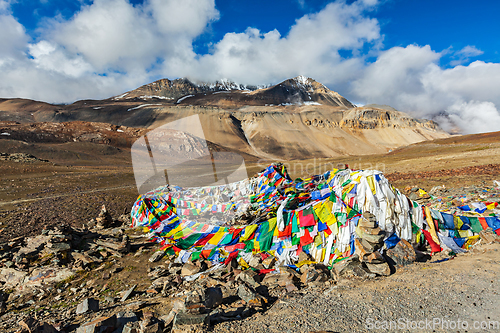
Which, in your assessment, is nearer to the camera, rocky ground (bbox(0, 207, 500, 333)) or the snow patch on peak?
rocky ground (bbox(0, 207, 500, 333))

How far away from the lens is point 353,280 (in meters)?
4.22

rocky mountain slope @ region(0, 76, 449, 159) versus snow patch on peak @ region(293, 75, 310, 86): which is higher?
snow patch on peak @ region(293, 75, 310, 86)

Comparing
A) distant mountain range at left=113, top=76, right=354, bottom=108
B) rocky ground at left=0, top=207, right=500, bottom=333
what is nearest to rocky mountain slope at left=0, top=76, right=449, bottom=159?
distant mountain range at left=113, top=76, right=354, bottom=108

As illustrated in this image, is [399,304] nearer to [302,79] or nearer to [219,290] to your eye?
[219,290]

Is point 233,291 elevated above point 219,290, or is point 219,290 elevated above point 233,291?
point 219,290

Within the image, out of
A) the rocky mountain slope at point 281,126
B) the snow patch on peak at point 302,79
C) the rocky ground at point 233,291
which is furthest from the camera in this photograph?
the snow patch on peak at point 302,79

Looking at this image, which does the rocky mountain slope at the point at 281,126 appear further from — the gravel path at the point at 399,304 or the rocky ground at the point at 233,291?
the gravel path at the point at 399,304

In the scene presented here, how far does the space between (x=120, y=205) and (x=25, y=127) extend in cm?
6285

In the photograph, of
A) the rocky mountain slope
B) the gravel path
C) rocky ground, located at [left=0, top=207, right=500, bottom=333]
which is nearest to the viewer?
the gravel path

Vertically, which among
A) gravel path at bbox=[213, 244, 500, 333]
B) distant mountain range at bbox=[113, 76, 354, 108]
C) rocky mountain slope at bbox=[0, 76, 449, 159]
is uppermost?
distant mountain range at bbox=[113, 76, 354, 108]

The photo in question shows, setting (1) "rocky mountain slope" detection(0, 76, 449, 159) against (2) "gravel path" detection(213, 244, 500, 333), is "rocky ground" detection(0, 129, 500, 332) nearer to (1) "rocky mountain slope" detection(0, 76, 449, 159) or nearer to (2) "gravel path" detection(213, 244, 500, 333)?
(2) "gravel path" detection(213, 244, 500, 333)

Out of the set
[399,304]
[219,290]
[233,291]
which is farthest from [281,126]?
[399,304]

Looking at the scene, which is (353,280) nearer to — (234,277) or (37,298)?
(234,277)

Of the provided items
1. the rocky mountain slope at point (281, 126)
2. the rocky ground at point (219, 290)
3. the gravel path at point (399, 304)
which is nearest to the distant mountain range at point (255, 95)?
the rocky mountain slope at point (281, 126)
